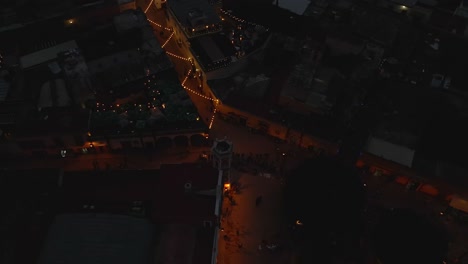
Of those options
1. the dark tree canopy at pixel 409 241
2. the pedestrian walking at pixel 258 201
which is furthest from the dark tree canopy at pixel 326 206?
the pedestrian walking at pixel 258 201

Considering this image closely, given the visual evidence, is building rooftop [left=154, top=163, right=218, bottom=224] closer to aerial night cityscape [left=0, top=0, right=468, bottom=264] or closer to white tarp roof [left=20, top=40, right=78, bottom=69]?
aerial night cityscape [left=0, top=0, right=468, bottom=264]

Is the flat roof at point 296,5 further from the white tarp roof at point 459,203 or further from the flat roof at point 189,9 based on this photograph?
the white tarp roof at point 459,203

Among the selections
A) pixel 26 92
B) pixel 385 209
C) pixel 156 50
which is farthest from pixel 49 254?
pixel 385 209

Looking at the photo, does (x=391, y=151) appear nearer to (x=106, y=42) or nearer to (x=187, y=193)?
(x=187, y=193)

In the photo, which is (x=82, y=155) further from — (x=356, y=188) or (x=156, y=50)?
(x=356, y=188)

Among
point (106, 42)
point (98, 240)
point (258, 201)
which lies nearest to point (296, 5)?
point (106, 42)
